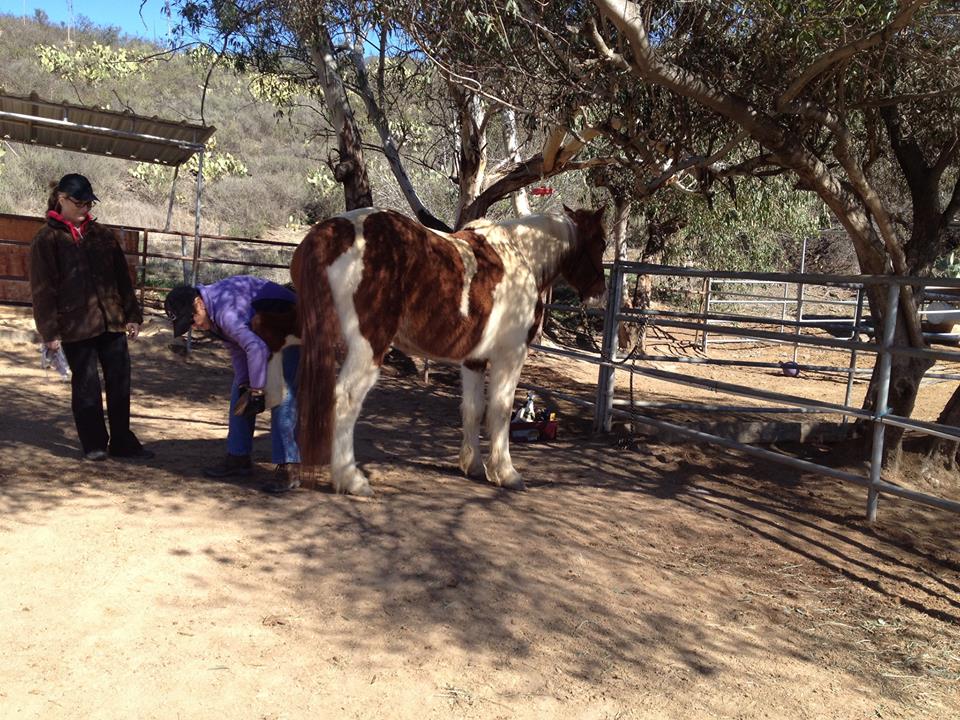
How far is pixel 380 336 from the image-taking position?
15.0 feet

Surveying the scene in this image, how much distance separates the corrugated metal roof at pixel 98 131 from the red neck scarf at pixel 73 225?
16.4 ft

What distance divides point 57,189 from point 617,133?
3.70 meters

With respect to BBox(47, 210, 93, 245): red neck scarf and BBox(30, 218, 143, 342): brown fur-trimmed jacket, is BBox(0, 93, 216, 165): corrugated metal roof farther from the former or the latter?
BBox(30, 218, 143, 342): brown fur-trimmed jacket

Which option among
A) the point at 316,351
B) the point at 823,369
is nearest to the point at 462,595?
the point at 316,351

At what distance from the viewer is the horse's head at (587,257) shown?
5586 mm

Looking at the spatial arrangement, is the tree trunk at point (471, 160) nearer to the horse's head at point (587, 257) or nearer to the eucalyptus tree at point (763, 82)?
the eucalyptus tree at point (763, 82)

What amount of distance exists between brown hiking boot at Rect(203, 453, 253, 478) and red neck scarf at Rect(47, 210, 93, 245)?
1528 millimetres

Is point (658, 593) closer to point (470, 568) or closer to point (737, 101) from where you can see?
point (470, 568)

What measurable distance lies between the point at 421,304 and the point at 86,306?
1941 millimetres

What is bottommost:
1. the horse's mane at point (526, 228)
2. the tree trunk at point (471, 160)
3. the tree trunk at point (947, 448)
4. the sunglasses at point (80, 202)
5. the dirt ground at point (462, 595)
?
the dirt ground at point (462, 595)

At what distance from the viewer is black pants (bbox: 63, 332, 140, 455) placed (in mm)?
4934

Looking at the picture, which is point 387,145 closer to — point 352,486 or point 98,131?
point 98,131

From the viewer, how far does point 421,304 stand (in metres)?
4.70

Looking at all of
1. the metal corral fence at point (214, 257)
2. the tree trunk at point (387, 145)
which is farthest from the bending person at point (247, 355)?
the metal corral fence at point (214, 257)
